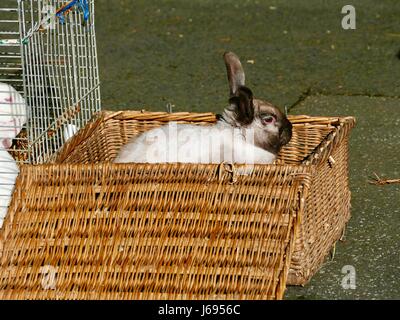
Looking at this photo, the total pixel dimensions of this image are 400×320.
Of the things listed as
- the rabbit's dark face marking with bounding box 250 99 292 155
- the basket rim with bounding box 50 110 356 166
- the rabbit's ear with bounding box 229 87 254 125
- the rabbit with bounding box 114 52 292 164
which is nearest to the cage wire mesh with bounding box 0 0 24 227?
the basket rim with bounding box 50 110 356 166

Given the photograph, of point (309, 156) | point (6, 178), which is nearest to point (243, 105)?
point (309, 156)

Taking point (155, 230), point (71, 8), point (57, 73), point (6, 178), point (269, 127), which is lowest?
point (155, 230)

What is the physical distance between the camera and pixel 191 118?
4453 mm

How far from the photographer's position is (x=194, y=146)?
406cm

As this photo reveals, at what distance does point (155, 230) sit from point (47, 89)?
1.26m

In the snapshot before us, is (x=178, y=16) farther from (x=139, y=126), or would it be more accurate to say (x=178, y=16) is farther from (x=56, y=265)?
(x=56, y=265)

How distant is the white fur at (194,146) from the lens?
4059 millimetres

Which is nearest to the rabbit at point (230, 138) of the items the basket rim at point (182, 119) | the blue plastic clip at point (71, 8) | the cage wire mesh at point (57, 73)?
the basket rim at point (182, 119)

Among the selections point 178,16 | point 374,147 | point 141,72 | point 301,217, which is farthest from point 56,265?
point 178,16

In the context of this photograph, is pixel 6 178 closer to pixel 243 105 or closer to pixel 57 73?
pixel 57 73

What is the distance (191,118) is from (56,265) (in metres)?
1.34

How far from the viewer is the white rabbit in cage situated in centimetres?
430
